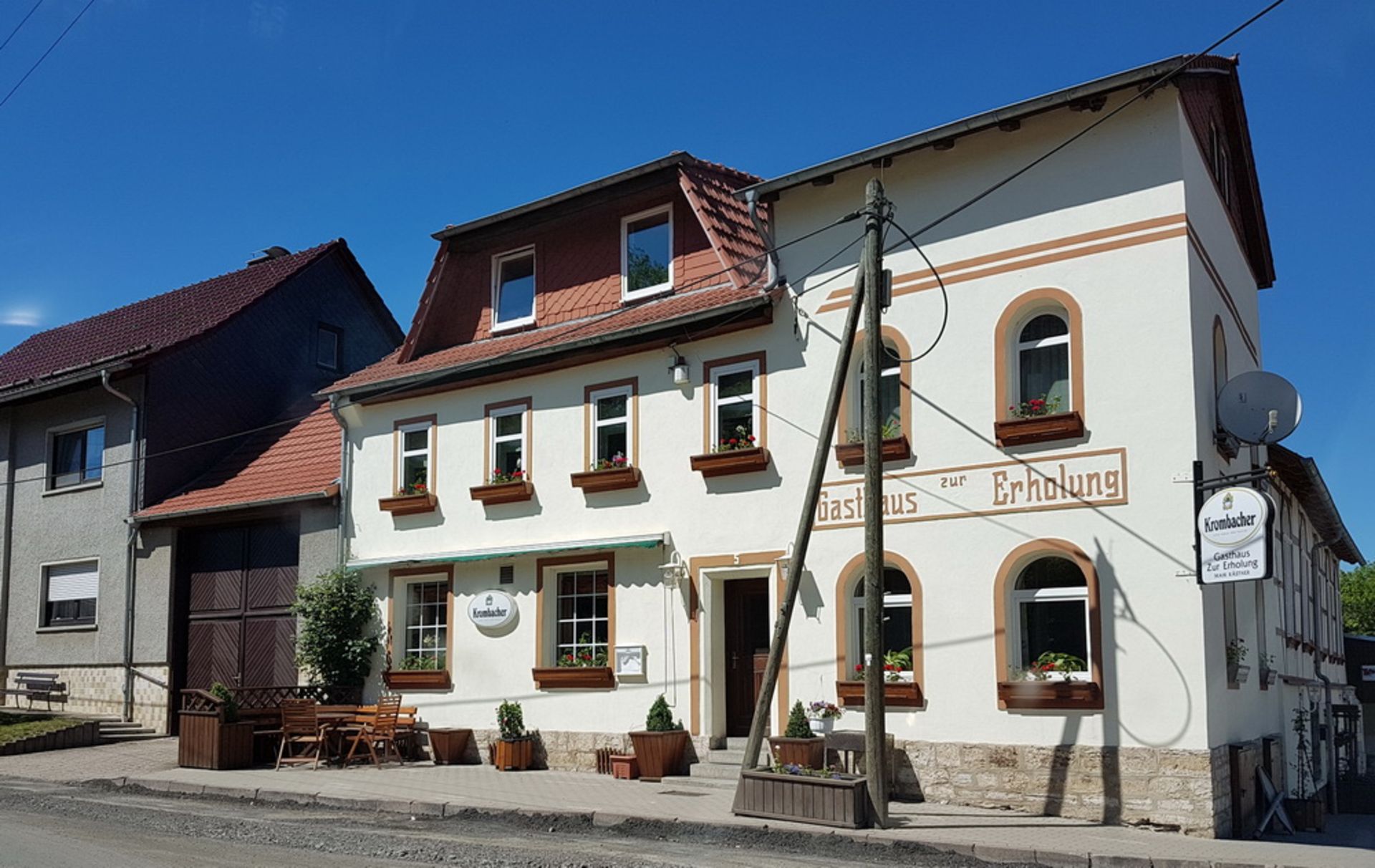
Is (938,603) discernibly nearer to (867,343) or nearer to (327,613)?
(867,343)

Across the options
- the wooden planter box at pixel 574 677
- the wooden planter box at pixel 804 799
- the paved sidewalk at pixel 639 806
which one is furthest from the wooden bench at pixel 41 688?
the wooden planter box at pixel 804 799

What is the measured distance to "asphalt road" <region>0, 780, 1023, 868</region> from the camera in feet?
36.0

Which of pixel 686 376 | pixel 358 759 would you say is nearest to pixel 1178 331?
pixel 686 376

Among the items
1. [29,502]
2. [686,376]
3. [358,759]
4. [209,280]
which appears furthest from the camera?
[209,280]

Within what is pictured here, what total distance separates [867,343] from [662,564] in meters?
5.29

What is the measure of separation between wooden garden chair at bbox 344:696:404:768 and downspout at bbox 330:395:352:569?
2.99 meters

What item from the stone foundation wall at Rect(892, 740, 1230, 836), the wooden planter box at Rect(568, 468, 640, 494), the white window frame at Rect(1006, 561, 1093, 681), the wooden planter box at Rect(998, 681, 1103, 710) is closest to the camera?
the stone foundation wall at Rect(892, 740, 1230, 836)

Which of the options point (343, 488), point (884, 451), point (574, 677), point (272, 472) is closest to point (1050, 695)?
point (884, 451)

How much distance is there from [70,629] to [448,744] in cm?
995

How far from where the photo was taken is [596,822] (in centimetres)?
1368

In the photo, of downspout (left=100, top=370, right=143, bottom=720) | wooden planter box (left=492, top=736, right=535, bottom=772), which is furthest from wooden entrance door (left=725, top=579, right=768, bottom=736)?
downspout (left=100, top=370, right=143, bottom=720)

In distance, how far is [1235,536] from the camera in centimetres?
1258

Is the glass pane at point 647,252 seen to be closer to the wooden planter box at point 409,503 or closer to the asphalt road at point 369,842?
the wooden planter box at point 409,503

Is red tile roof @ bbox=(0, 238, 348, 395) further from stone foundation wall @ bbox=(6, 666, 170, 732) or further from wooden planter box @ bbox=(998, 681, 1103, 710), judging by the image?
wooden planter box @ bbox=(998, 681, 1103, 710)
